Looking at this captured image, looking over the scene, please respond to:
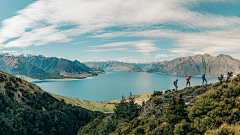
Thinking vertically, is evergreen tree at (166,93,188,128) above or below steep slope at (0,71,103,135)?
above

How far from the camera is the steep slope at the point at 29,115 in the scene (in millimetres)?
73062

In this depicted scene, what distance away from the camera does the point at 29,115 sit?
3307 inches

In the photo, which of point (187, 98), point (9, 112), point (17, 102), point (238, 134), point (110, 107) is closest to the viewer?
point (238, 134)

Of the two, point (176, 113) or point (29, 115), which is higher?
point (176, 113)

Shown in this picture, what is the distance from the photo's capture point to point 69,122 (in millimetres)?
101250

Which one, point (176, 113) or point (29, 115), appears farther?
point (29, 115)

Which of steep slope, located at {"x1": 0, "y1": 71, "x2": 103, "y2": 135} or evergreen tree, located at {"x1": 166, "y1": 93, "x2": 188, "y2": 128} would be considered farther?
steep slope, located at {"x1": 0, "y1": 71, "x2": 103, "y2": 135}

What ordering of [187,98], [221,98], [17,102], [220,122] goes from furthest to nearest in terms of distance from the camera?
[17,102]
[187,98]
[221,98]
[220,122]

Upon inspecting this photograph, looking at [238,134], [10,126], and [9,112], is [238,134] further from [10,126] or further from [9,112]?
[9,112]

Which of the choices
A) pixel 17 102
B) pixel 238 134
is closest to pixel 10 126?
pixel 17 102

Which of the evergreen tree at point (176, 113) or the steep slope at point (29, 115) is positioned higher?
the evergreen tree at point (176, 113)

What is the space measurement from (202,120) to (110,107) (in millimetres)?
148329

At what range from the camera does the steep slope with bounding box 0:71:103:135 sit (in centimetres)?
7306

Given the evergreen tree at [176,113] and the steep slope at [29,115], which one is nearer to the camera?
the evergreen tree at [176,113]
